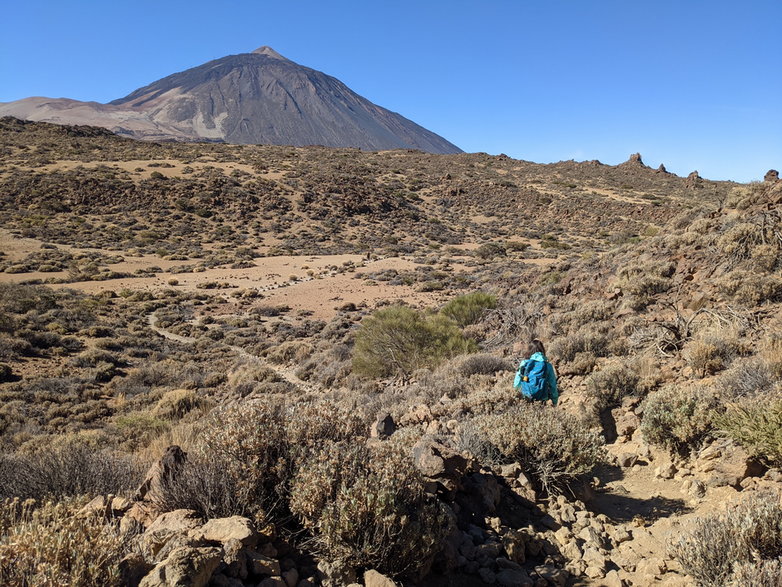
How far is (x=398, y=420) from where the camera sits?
6164mm

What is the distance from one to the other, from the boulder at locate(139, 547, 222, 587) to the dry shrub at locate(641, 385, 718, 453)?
4.04 m

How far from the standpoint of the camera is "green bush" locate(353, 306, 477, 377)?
1049 cm

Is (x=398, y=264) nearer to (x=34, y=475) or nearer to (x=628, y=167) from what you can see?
(x=34, y=475)

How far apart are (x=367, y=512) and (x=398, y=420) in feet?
12.6

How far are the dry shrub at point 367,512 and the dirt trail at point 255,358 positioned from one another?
8742 mm

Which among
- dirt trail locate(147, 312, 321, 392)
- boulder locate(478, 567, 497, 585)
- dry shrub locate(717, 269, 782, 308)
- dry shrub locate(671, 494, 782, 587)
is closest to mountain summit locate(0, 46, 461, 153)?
dirt trail locate(147, 312, 321, 392)

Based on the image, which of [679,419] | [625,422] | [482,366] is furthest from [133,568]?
[482,366]

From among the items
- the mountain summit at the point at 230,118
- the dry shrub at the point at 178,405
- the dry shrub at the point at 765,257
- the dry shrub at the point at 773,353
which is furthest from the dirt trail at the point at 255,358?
the mountain summit at the point at 230,118

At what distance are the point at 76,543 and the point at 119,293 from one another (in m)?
23.4

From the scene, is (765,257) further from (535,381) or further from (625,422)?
(535,381)

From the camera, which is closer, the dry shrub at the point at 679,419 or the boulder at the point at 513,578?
the boulder at the point at 513,578

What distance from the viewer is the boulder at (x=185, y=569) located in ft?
5.93

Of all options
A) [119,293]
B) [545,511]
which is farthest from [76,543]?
[119,293]

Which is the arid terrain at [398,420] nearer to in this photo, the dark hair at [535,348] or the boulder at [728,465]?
the boulder at [728,465]
